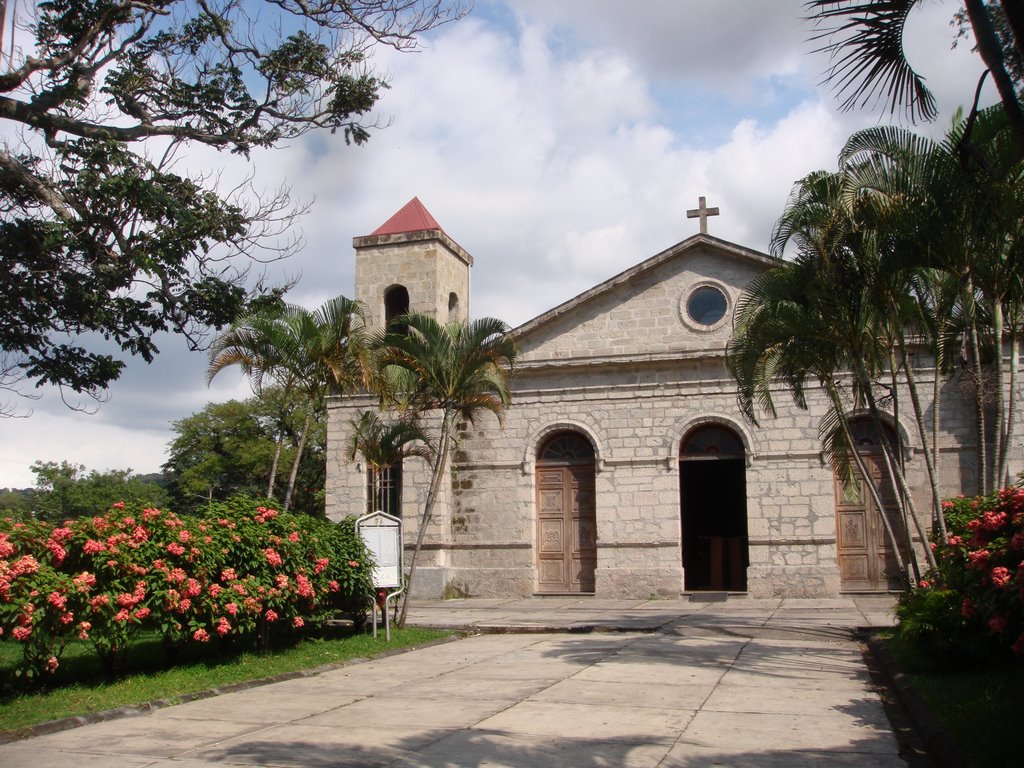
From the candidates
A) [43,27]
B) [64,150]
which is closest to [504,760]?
[64,150]

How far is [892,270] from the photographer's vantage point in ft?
34.0

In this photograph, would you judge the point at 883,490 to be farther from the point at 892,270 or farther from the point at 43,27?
the point at 43,27

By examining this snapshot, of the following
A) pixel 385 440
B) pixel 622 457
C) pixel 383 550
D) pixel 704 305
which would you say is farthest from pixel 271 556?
pixel 704 305

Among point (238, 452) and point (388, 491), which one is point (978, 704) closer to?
point (388, 491)

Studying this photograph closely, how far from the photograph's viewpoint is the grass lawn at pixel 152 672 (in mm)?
7738

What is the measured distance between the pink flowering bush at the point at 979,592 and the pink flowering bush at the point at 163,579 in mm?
6405

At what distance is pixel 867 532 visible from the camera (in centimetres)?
1927

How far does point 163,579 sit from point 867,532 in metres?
14.4

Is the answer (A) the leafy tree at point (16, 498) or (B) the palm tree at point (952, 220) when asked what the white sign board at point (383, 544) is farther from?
(A) the leafy tree at point (16, 498)

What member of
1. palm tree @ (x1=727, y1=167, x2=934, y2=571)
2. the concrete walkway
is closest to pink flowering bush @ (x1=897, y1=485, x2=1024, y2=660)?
the concrete walkway

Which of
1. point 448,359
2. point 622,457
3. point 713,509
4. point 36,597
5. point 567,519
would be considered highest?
point 448,359

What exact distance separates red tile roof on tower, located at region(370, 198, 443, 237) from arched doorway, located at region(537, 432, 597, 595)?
5601mm

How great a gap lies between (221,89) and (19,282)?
353cm

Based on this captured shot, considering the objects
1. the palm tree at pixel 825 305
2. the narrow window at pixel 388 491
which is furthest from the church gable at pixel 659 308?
the palm tree at pixel 825 305
